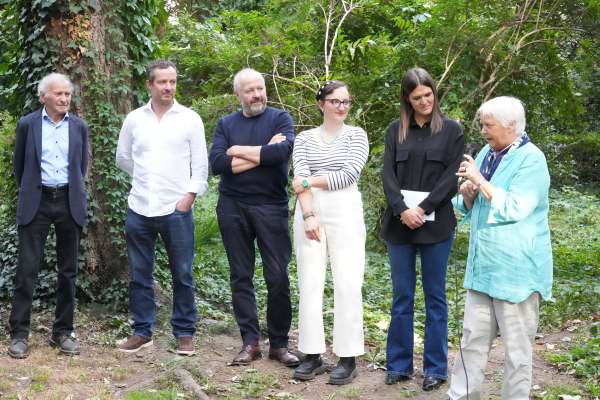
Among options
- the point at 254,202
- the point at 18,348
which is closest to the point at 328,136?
the point at 254,202

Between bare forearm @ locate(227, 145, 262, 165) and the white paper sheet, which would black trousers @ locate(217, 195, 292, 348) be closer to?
bare forearm @ locate(227, 145, 262, 165)

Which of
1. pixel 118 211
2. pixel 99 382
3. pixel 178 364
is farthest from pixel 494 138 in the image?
pixel 118 211

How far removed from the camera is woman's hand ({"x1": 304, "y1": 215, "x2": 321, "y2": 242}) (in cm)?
527

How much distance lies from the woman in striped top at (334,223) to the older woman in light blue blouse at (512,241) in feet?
3.72

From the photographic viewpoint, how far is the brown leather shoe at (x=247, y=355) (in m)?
5.64

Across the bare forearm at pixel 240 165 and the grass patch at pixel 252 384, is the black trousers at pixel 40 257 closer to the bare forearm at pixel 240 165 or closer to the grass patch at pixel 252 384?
the bare forearm at pixel 240 165

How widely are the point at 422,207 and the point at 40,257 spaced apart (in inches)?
112

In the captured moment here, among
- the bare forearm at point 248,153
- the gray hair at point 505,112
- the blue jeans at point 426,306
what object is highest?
the gray hair at point 505,112

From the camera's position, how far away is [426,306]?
5230mm

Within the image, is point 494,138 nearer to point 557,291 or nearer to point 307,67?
point 557,291

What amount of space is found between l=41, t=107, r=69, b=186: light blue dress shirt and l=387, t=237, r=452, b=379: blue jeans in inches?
96.4

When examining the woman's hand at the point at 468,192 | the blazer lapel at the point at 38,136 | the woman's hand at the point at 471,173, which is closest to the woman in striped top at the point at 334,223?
the woman's hand at the point at 468,192

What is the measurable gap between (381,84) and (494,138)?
5612mm

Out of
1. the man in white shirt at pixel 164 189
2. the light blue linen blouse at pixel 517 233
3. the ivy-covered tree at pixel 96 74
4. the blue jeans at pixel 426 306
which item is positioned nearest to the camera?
the light blue linen blouse at pixel 517 233
